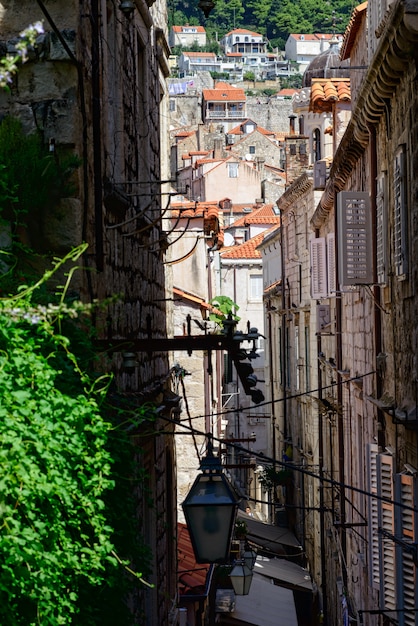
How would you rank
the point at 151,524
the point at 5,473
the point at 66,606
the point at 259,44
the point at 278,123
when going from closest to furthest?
1. the point at 5,473
2. the point at 66,606
3. the point at 151,524
4. the point at 278,123
5. the point at 259,44

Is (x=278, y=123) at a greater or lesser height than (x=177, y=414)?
greater

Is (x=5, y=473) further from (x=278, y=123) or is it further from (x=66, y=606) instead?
(x=278, y=123)

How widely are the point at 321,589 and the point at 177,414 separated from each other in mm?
11047

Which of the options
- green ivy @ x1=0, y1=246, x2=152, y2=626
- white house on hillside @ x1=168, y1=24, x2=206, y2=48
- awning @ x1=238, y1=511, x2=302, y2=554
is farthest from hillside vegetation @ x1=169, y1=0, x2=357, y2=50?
green ivy @ x1=0, y1=246, x2=152, y2=626

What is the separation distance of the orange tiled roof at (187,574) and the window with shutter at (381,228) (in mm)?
6498

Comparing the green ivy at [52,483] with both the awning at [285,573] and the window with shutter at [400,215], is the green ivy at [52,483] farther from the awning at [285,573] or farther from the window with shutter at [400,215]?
the awning at [285,573]

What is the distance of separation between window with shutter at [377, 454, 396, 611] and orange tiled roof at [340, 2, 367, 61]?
26.9 feet

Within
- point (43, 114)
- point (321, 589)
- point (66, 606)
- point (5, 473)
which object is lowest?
point (321, 589)

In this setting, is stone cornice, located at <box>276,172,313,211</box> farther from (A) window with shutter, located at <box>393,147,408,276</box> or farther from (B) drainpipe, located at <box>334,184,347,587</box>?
(A) window with shutter, located at <box>393,147,408,276</box>

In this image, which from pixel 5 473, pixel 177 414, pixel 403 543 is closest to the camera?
pixel 5 473

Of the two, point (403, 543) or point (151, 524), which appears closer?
point (403, 543)

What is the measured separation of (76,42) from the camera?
7.45m

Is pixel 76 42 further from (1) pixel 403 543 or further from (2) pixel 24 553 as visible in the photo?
(1) pixel 403 543

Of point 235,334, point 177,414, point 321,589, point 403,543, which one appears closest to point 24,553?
point 235,334
